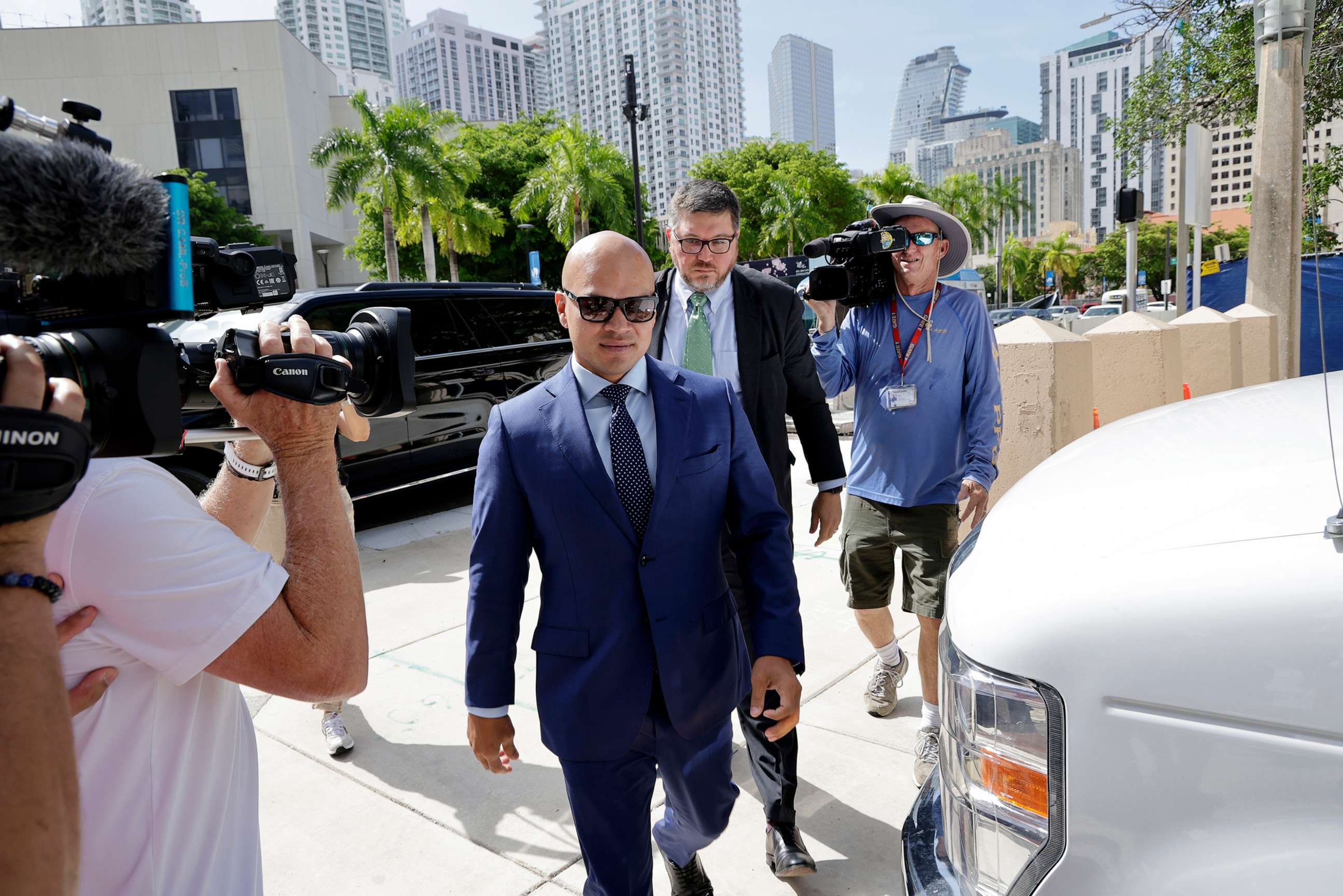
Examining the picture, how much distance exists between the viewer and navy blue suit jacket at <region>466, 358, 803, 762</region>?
2018mm

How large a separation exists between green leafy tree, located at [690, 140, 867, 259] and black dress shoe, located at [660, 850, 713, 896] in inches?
1729

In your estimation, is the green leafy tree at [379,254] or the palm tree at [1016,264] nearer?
the green leafy tree at [379,254]

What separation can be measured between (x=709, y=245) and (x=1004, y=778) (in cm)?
210

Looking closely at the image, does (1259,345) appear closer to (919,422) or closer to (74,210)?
(919,422)

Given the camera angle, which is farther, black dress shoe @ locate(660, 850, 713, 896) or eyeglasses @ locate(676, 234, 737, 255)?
eyeglasses @ locate(676, 234, 737, 255)

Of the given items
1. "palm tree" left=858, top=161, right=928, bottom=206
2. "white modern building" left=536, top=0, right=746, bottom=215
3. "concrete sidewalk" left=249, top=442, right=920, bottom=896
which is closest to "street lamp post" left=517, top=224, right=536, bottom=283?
"palm tree" left=858, top=161, right=928, bottom=206

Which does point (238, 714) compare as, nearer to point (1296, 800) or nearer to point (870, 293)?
point (1296, 800)

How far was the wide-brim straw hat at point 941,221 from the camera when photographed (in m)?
3.45

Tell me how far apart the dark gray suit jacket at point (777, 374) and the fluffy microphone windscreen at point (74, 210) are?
2094mm

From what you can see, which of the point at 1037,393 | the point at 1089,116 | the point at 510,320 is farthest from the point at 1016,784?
the point at 1089,116

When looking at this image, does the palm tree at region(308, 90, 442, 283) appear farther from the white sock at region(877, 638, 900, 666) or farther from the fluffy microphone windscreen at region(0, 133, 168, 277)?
the fluffy microphone windscreen at region(0, 133, 168, 277)

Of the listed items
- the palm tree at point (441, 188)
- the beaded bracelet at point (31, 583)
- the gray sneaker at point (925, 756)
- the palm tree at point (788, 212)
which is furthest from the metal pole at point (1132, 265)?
the palm tree at point (788, 212)

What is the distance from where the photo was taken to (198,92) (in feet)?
171

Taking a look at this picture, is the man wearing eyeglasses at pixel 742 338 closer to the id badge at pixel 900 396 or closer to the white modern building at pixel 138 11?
the id badge at pixel 900 396
